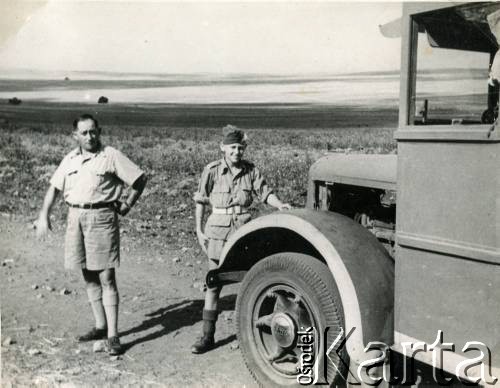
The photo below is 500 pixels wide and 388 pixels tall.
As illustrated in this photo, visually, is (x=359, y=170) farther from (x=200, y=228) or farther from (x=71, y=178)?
(x=71, y=178)

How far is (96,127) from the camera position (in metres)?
3.37

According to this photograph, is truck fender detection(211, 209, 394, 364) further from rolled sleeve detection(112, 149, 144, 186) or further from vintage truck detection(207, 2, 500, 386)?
rolled sleeve detection(112, 149, 144, 186)

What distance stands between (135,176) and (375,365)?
1.76 meters

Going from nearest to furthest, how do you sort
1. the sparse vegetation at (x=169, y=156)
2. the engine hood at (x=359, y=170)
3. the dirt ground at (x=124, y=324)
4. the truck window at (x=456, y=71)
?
the truck window at (x=456, y=71) < the engine hood at (x=359, y=170) < the dirt ground at (x=124, y=324) < the sparse vegetation at (x=169, y=156)

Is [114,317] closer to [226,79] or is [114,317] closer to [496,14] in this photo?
A: [496,14]

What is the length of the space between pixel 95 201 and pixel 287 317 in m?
1.41

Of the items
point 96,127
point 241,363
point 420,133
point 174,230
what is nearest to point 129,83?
point 174,230

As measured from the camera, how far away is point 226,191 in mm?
3471

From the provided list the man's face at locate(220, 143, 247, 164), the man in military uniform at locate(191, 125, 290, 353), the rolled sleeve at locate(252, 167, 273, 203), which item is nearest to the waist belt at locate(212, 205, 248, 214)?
the man in military uniform at locate(191, 125, 290, 353)

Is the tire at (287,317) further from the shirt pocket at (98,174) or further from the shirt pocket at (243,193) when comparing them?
the shirt pocket at (98,174)

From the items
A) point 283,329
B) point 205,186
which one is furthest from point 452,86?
point 205,186

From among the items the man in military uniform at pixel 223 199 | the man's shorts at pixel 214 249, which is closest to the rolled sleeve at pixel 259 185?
the man in military uniform at pixel 223 199

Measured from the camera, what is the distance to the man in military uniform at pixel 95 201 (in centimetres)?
335

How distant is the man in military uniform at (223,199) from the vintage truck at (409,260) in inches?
14.4
